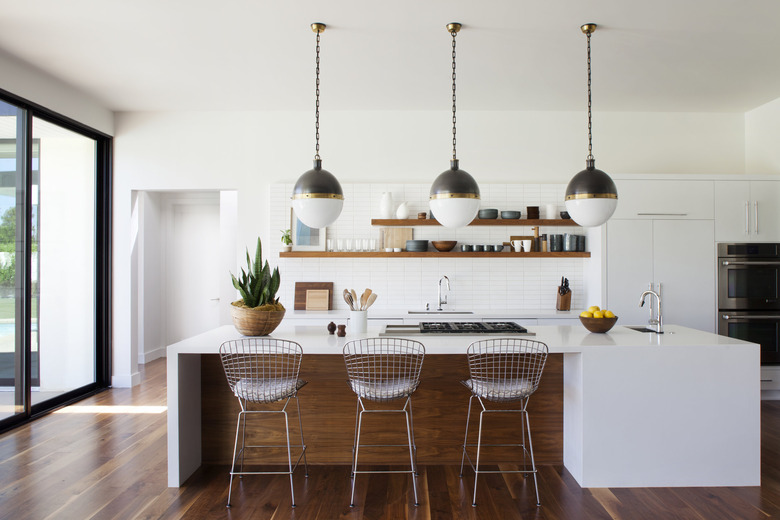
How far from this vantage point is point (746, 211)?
16.7ft

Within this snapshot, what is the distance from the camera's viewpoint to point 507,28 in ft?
11.6

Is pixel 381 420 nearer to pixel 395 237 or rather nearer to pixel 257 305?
pixel 257 305

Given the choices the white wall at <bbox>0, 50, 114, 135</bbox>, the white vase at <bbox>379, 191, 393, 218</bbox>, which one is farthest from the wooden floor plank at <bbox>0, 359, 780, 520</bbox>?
the white wall at <bbox>0, 50, 114, 135</bbox>

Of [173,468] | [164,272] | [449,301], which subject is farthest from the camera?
[164,272]

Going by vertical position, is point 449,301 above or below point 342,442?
above

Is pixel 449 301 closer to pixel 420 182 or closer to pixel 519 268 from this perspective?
pixel 519 268

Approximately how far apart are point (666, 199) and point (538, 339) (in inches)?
108

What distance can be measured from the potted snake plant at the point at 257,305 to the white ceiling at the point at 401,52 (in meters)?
1.61

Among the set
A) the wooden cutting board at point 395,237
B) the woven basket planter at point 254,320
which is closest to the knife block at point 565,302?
the wooden cutting board at point 395,237

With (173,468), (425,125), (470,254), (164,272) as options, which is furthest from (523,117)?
(164,272)

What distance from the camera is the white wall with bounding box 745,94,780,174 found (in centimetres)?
518

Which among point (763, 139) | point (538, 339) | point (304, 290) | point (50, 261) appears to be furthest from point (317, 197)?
point (763, 139)

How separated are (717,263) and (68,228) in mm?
6349

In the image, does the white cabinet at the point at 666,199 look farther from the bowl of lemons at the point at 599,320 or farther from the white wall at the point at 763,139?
the bowl of lemons at the point at 599,320
